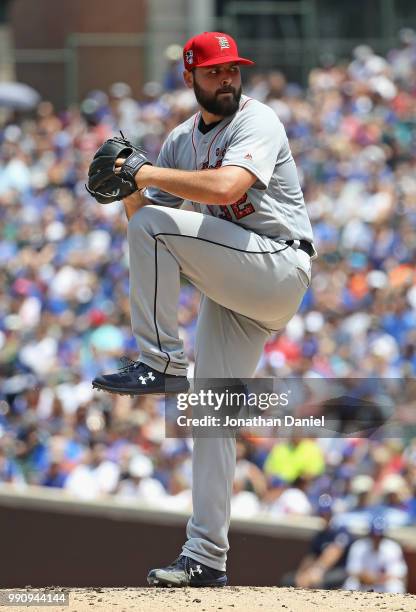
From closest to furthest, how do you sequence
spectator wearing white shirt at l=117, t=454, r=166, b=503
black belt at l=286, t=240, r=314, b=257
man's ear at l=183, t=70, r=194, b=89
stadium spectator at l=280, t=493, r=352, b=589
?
man's ear at l=183, t=70, r=194, b=89 < black belt at l=286, t=240, r=314, b=257 < stadium spectator at l=280, t=493, r=352, b=589 < spectator wearing white shirt at l=117, t=454, r=166, b=503

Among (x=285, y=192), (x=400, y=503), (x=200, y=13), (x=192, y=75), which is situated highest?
(x=200, y=13)

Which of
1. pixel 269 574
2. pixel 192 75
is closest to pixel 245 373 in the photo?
pixel 192 75

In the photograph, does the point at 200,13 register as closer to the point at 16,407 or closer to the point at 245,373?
the point at 16,407

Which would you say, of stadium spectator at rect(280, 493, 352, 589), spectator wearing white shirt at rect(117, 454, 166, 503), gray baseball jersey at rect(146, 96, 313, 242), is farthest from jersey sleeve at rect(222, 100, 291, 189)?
spectator wearing white shirt at rect(117, 454, 166, 503)

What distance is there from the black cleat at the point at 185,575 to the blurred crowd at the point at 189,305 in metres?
2.82

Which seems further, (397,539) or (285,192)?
(397,539)

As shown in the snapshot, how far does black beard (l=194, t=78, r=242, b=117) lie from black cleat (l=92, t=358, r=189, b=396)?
3.32ft

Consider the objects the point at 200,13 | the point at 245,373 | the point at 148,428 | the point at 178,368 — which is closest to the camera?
the point at 178,368

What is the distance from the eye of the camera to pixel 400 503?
7.96 m

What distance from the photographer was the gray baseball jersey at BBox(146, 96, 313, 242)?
4.58 meters

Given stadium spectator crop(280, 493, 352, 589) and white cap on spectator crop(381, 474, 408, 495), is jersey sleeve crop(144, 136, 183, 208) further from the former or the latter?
white cap on spectator crop(381, 474, 408, 495)

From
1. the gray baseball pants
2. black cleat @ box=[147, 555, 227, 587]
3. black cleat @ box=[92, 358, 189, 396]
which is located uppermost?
the gray baseball pants

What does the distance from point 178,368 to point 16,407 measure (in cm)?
612

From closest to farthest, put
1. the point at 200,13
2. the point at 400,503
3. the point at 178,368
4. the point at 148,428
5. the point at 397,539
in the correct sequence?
the point at 178,368 → the point at 397,539 → the point at 400,503 → the point at 148,428 → the point at 200,13
